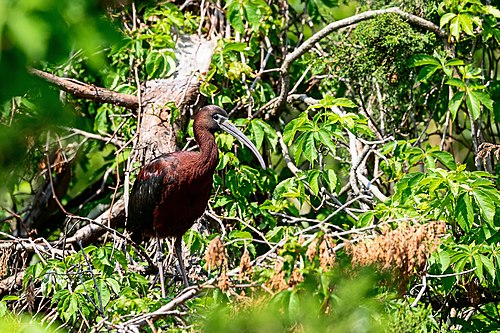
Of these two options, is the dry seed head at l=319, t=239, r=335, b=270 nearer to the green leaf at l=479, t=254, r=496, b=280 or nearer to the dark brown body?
the green leaf at l=479, t=254, r=496, b=280

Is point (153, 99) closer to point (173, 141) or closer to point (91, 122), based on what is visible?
point (173, 141)

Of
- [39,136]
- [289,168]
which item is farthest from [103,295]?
[39,136]

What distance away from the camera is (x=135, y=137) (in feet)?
20.7

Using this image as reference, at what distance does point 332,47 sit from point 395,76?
2.15ft

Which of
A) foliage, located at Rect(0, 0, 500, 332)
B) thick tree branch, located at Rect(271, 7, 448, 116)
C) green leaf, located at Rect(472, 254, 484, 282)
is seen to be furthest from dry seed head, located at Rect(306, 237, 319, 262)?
thick tree branch, located at Rect(271, 7, 448, 116)

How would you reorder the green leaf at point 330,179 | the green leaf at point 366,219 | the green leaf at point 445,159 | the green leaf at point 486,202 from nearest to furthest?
→ 1. the green leaf at point 486,202
2. the green leaf at point 366,219
3. the green leaf at point 445,159
4. the green leaf at point 330,179

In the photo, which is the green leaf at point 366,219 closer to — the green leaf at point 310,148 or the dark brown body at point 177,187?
the green leaf at point 310,148

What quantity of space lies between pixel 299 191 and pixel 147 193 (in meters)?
1.05

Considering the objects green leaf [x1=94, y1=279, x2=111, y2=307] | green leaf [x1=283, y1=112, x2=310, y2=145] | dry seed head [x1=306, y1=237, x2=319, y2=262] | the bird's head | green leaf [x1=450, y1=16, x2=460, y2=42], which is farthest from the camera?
green leaf [x1=450, y1=16, x2=460, y2=42]

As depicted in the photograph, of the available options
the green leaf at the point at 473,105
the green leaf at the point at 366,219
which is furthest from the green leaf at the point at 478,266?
the green leaf at the point at 473,105

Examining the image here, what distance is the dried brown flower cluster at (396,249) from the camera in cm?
312

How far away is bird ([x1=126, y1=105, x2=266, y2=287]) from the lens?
17.9ft

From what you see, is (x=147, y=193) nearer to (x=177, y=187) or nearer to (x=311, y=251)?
(x=177, y=187)

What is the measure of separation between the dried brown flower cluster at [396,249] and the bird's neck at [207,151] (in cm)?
221
